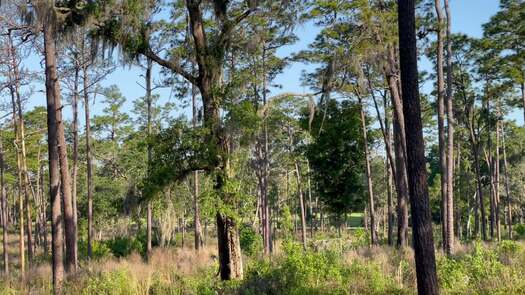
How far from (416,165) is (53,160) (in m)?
9.56

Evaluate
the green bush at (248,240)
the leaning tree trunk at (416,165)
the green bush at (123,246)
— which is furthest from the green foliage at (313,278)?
the green bush at (123,246)

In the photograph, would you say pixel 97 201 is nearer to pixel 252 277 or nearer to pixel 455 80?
pixel 455 80

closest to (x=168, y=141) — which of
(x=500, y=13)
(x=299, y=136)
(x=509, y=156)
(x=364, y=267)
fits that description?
(x=364, y=267)

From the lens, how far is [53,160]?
41.4 feet

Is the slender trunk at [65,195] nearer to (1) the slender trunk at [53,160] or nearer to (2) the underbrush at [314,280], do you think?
(1) the slender trunk at [53,160]

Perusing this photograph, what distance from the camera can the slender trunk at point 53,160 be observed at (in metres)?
12.3

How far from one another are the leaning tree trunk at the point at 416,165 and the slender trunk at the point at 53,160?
352 inches

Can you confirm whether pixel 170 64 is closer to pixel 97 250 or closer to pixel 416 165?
pixel 416 165

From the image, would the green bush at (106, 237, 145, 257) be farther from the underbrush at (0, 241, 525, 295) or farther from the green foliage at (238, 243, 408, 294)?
the green foliage at (238, 243, 408, 294)

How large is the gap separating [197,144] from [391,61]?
9.29 m

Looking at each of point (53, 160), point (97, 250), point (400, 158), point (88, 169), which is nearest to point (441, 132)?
point (400, 158)

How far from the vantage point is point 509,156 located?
48.4 m

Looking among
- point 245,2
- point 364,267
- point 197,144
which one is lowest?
point 364,267

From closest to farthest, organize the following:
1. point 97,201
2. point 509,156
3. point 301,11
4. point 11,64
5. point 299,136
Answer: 1. point 301,11
2. point 11,64
3. point 299,136
4. point 97,201
5. point 509,156
